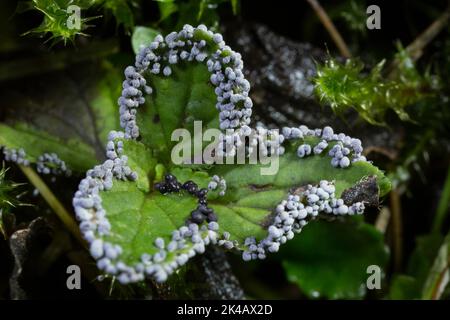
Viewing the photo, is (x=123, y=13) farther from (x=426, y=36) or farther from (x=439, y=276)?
(x=439, y=276)

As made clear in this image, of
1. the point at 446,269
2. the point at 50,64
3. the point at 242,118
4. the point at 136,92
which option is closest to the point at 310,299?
the point at 446,269

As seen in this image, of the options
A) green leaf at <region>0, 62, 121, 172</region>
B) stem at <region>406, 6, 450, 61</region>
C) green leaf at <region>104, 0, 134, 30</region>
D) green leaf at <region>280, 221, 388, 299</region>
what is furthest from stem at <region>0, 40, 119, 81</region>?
stem at <region>406, 6, 450, 61</region>

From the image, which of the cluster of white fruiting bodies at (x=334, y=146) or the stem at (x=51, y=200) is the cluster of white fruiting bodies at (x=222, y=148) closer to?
the cluster of white fruiting bodies at (x=334, y=146)

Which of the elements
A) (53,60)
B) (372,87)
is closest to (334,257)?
(372,87)

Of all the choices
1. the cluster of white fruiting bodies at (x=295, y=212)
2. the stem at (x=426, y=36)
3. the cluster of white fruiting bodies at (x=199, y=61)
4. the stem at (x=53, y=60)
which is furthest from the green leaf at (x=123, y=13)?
the stem at (x=426, y=36)

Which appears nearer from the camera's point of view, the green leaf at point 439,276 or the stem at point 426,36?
the green leaf at point 439,276
